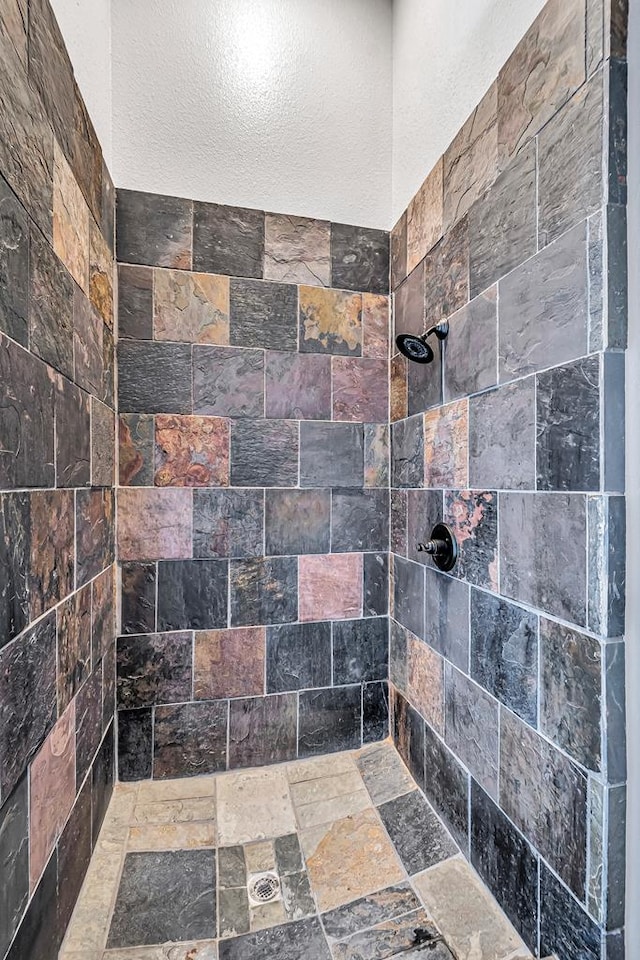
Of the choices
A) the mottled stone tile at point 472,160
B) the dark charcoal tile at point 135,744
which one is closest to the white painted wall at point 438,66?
the mottled stone tile at point 472,160

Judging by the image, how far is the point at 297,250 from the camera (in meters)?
1.45

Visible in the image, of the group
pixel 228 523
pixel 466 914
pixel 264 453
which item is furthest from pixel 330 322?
pixel 466 914

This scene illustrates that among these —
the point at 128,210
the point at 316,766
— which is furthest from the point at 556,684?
the point at 128,210

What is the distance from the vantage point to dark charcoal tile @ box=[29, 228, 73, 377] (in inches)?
32.3

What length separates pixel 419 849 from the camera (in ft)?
3.63

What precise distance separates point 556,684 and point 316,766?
95cm

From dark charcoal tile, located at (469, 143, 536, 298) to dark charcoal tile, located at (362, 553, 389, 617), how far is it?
35.7 inches

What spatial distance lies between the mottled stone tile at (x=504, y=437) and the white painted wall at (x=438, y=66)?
785 millimetres

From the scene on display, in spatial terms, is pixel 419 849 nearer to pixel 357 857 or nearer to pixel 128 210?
pixel 357 857

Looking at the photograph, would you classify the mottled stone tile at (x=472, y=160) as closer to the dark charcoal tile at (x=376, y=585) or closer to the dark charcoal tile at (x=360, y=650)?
the dark charcoal tile at (x=376, y=585)

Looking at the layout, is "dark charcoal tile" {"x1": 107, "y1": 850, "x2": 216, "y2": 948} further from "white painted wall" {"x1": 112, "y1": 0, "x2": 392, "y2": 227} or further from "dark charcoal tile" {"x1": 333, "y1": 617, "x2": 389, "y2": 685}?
"white painted wall" {"x1": 112, "y1": 0, "x2": 392, "y2": 227}

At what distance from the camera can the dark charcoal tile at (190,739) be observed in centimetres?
134

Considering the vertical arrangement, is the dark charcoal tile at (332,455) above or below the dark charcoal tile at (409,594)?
above

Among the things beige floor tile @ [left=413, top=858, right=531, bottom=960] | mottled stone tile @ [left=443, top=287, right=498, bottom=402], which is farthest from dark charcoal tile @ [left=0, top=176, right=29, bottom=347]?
beige floor tile @ [left=413, top=858, right=531, bottom=960]
